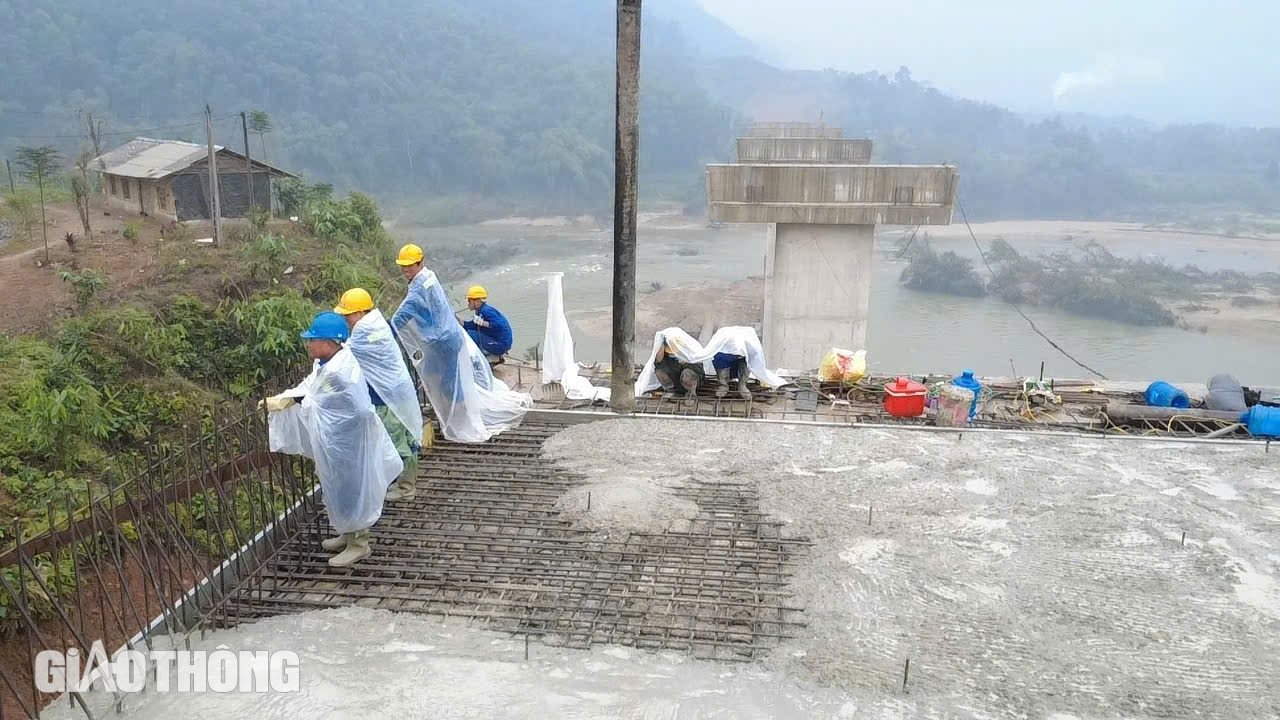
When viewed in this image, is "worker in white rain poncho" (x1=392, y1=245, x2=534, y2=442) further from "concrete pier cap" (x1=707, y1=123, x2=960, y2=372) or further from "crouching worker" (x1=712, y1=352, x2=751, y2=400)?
"concrete pier cap" (x1=707, y1=123, x2=960, y2=372)

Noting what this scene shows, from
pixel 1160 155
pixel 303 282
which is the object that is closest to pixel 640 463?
pixel 303 282

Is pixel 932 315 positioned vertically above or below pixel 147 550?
below

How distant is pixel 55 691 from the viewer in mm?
3641

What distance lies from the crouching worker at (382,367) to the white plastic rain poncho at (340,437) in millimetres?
266

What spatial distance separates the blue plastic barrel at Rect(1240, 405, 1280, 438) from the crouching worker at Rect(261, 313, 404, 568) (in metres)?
6.57

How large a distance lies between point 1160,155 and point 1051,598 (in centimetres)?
10268

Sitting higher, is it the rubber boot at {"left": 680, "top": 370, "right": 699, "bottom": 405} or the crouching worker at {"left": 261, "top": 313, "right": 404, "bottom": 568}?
the crouching worker at {"left": 261, "top": 313, "right": 404, "bottom": 568}

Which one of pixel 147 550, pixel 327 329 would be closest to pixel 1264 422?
pixel 327 329

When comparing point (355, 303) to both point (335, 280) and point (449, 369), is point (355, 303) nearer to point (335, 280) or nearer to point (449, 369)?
point (449, 369)

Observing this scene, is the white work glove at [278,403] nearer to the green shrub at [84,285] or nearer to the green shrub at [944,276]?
the green shrub at [84,285]

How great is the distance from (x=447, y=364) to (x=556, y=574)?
2.18 m

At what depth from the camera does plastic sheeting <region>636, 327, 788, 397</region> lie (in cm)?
762

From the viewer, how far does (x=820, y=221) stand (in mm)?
11328

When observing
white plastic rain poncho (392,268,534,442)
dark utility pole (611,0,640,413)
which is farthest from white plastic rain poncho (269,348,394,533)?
dark utility pole (611,0,640,413)
